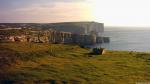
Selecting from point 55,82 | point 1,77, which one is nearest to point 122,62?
point 55,82

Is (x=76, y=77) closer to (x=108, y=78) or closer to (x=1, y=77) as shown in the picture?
(x=108, y=78)

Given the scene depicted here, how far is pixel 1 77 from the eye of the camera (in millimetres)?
46438

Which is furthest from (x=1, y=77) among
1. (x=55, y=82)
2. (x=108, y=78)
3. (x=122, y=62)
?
(x=122, y=62)

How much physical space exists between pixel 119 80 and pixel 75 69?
10.1m

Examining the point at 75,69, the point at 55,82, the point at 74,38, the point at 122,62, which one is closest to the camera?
the point at 55,82

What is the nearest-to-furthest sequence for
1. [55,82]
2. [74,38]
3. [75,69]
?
[55,82], [75,69], [74,38]

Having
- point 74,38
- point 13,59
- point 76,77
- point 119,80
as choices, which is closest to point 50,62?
point 13,59

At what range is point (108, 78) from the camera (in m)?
46.5

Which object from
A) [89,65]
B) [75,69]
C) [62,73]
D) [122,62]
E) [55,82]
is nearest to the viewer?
[55,82]

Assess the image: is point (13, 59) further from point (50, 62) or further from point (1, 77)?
point (1, 77)

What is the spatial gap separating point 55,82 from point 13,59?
1716 centimetres

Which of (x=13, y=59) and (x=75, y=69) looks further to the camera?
(x=13, y=59)

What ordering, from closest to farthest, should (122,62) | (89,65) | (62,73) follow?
(62,73), (89,65), (122,62)

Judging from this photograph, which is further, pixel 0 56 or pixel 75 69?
pixel 0 56
